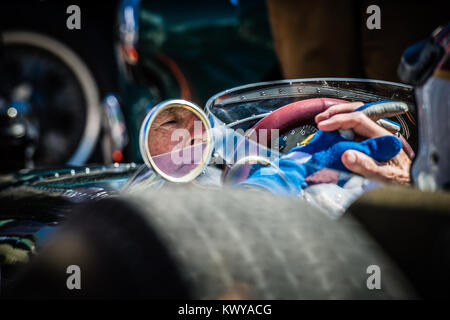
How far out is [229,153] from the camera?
0.87 metres

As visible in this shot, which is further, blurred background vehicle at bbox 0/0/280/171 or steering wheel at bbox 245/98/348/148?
blurred background vehicle at bbox 0/0/280/171

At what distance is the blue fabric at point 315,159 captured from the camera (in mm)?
788

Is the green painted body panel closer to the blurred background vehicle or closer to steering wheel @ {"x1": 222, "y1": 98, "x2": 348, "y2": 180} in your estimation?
the blurred background vehicle

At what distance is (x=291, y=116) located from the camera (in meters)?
0.89

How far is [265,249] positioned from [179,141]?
308 millimetres

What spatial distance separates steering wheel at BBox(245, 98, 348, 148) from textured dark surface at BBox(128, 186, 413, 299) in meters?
0.23

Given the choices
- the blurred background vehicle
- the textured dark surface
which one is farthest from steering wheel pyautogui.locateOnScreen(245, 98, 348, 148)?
the blurred background vehicle

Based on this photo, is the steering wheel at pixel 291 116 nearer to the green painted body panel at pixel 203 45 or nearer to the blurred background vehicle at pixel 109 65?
the blurred background vehicle at pixel 109 65

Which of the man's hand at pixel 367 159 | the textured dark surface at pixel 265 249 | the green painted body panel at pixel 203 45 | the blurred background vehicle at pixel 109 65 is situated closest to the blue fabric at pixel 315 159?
the man's hand at pixel 367 159

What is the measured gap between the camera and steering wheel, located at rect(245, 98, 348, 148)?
867mm

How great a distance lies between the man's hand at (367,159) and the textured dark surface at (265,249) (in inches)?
5.1

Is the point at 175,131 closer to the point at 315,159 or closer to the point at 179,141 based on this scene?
the point at 179,141
